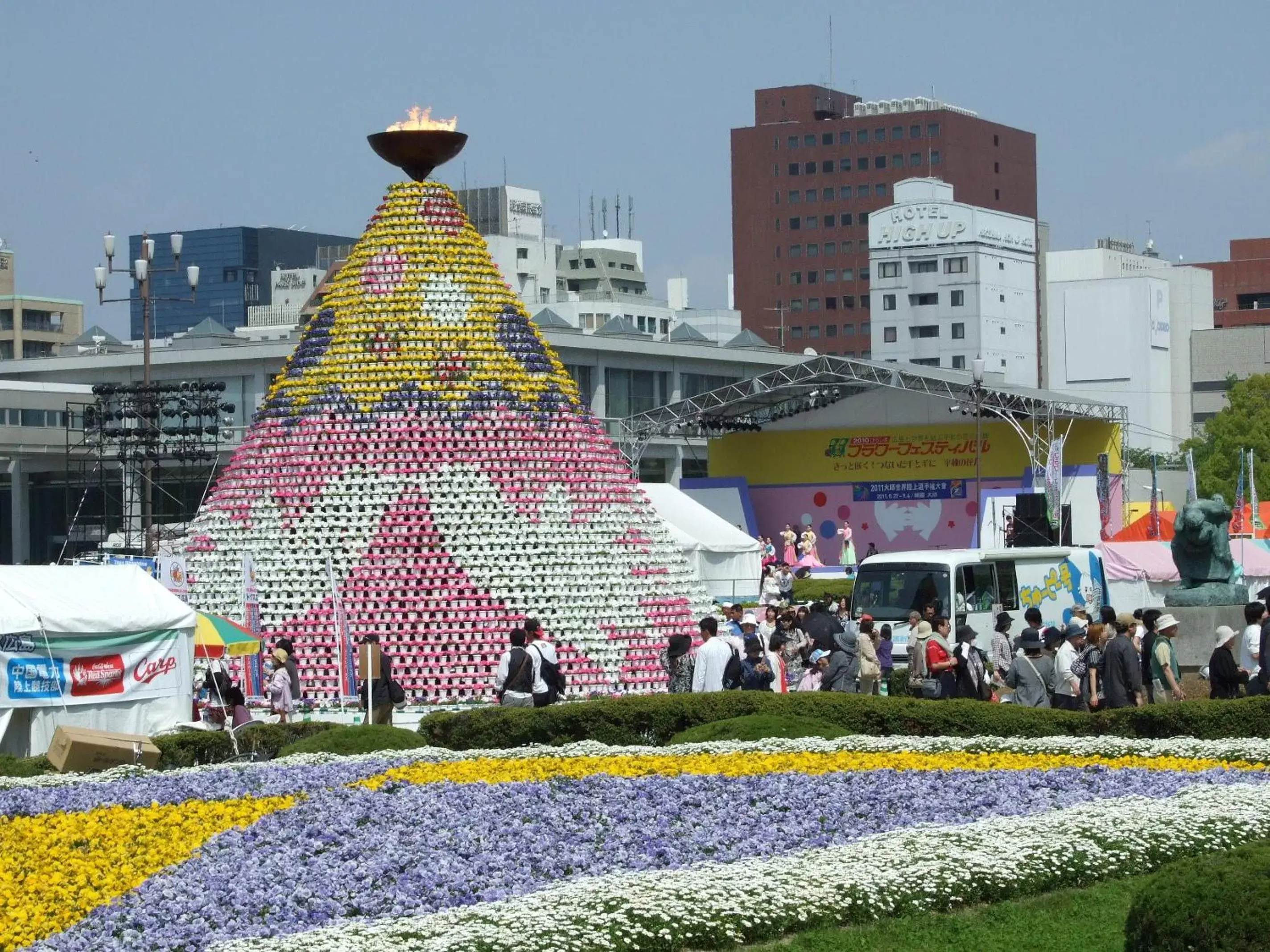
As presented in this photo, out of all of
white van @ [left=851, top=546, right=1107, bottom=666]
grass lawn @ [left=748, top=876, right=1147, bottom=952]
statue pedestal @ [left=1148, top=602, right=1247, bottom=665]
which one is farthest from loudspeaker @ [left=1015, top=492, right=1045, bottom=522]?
grass lawn @ [left=748, top=876, right=1147, bottom=952]

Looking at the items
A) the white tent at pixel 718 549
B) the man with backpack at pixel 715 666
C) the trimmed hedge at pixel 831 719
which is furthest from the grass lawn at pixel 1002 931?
the white tent at pixel 718 549

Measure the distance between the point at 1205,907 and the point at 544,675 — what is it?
13392 mm

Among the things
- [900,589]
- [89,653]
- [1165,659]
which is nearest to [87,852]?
[89,653]

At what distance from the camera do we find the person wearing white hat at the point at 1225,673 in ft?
63.0

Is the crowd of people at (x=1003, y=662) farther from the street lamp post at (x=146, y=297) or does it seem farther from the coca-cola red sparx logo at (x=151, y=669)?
the street lamp post at (x=146, y=297)

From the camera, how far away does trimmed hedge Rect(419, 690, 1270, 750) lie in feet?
59.2

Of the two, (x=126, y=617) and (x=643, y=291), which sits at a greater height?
(x=643, y=291)

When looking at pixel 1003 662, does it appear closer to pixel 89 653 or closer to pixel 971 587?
pixel 971 587

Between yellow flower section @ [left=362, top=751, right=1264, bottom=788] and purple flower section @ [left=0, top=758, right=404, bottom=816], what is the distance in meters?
0.44

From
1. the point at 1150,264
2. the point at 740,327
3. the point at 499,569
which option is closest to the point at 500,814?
the point at 499,569

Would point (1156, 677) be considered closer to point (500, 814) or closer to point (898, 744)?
point (898, 744)

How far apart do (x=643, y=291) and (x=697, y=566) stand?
9584cm

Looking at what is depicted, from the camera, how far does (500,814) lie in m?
14.1

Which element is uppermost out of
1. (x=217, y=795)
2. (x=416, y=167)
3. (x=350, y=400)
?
(x=416, y=167)
